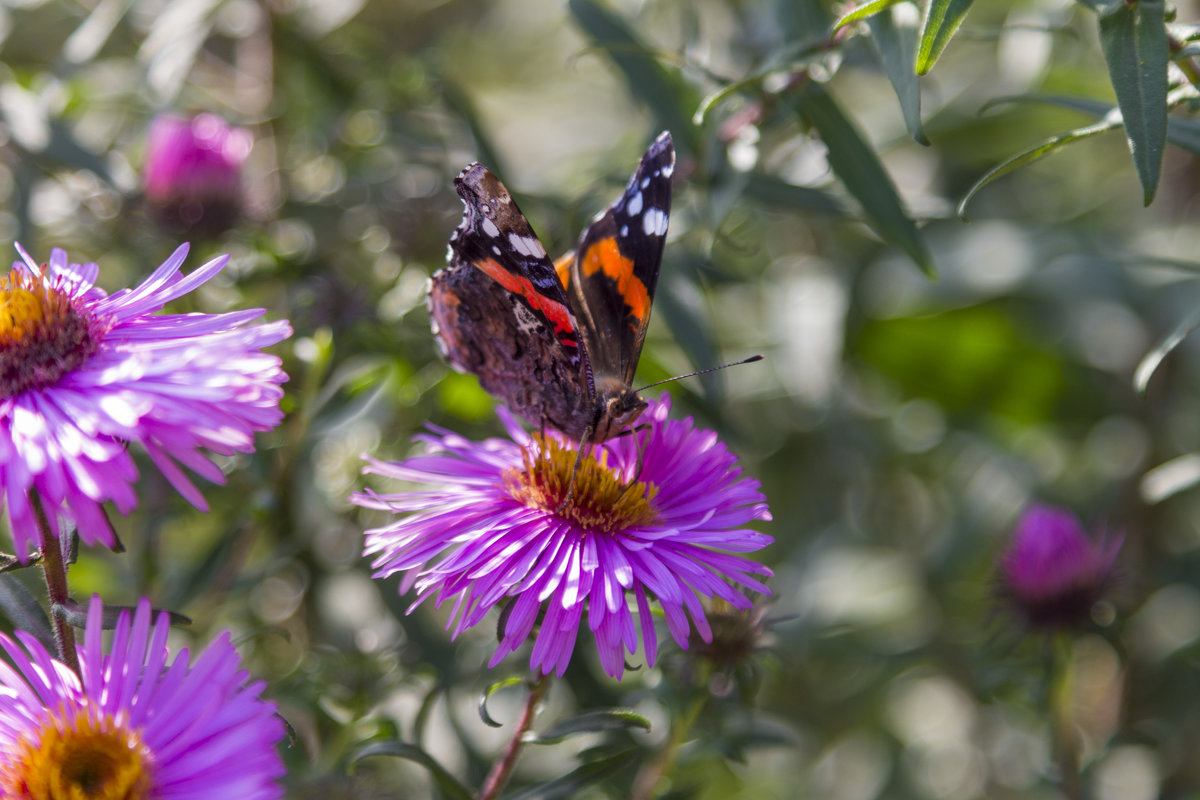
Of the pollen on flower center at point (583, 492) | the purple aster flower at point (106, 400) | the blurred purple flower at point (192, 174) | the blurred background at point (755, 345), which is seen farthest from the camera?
the blurred purple flower at point (192, 174)

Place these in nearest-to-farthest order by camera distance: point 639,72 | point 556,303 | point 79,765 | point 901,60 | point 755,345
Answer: point 79,765, point 901,60, point 556,303, point 639,72, point 755,345

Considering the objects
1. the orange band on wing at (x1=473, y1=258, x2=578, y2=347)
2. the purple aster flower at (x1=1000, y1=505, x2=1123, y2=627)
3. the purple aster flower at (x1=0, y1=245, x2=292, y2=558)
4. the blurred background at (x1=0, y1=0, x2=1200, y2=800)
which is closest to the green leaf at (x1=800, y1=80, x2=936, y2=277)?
the blurred background at (x1=0, y1=0, x2=1200, y2=800)

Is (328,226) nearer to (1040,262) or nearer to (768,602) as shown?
(768,602)

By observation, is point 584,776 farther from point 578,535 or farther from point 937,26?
point 937,26

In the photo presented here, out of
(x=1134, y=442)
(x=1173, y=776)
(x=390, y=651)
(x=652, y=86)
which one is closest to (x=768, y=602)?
(x=390, y=651)

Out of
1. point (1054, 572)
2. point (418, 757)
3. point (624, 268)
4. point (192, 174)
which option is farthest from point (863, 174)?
point (192, 174)

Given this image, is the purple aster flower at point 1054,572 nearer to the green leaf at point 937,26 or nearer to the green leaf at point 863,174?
the green leaf at point 863,174

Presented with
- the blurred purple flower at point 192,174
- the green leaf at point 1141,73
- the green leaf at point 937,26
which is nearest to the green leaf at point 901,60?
the green leaf at point 937,26
